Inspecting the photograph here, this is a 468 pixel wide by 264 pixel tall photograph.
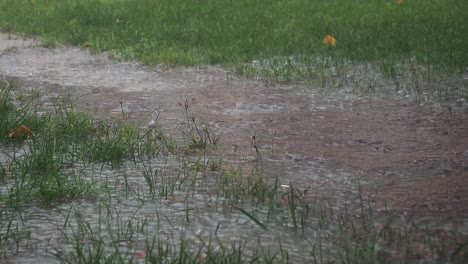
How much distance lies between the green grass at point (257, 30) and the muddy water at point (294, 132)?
619mm

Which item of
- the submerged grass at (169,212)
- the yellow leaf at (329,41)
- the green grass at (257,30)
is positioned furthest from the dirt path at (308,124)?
the yellow leaf at (329,41)

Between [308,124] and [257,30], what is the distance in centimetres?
423

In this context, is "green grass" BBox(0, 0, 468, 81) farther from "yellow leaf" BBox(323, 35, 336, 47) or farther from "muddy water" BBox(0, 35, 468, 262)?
"muddy water" BBox(0, 35, 468, 262)

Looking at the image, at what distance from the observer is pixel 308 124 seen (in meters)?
5.57

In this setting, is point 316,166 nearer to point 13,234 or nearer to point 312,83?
point 13,234

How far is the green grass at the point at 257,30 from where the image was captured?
8016 millimetres

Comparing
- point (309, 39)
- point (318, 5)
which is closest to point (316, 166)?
point (309, 39)

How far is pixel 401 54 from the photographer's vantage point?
8.01 m

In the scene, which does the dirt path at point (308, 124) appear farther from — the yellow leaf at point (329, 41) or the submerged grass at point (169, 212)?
the yellow leaf at point (329, 41)

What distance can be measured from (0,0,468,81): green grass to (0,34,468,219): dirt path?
643 mm

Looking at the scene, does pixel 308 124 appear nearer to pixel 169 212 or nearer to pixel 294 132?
pixel 294 132

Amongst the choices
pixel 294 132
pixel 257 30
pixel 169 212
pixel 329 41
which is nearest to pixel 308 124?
pixel 294 132

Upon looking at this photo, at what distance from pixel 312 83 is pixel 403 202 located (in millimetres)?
3321

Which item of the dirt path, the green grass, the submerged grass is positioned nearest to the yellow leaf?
the green grass
